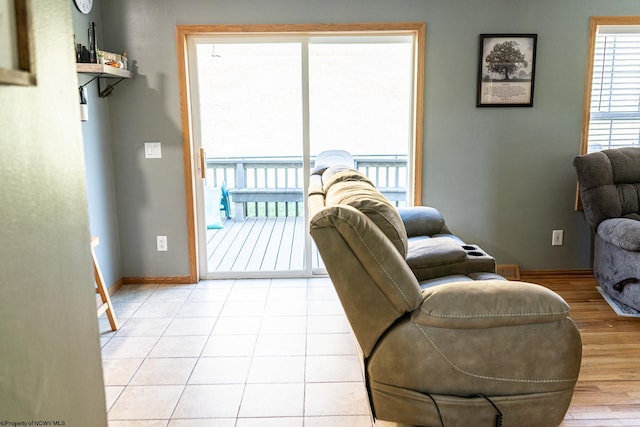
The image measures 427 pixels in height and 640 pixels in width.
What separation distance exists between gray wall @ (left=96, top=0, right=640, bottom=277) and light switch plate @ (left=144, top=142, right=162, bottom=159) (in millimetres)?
Result: 47

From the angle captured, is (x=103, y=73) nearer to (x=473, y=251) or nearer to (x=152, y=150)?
(x=152, y=150)

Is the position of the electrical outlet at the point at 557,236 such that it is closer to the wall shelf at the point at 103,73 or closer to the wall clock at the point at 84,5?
the wall shelf at the point at 103,73

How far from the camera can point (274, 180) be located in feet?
16.7

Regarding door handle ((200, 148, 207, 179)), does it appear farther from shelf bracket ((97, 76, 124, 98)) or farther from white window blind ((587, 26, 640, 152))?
white window blind ((587, 26, 640, 152))

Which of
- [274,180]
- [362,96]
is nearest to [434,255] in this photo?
[362,96]

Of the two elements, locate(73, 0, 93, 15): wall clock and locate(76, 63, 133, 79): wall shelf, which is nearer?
locate(76, 63, 133, 79): wall shelf

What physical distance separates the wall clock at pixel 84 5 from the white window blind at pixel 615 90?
3831mm

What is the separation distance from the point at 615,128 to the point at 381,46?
2039 mm

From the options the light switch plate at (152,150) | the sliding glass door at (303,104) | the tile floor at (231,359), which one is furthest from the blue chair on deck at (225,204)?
the tile floor at (231,359)

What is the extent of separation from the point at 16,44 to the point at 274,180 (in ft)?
14.6

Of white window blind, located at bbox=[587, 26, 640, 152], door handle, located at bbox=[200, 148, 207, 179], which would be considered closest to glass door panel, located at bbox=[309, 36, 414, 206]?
door handle, located at bbox=[200, 148, 207, 179]

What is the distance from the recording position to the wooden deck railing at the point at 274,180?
439cm

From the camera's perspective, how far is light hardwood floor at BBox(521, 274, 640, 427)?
231 centimetres

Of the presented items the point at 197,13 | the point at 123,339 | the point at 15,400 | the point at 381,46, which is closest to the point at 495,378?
the point at 15,400
